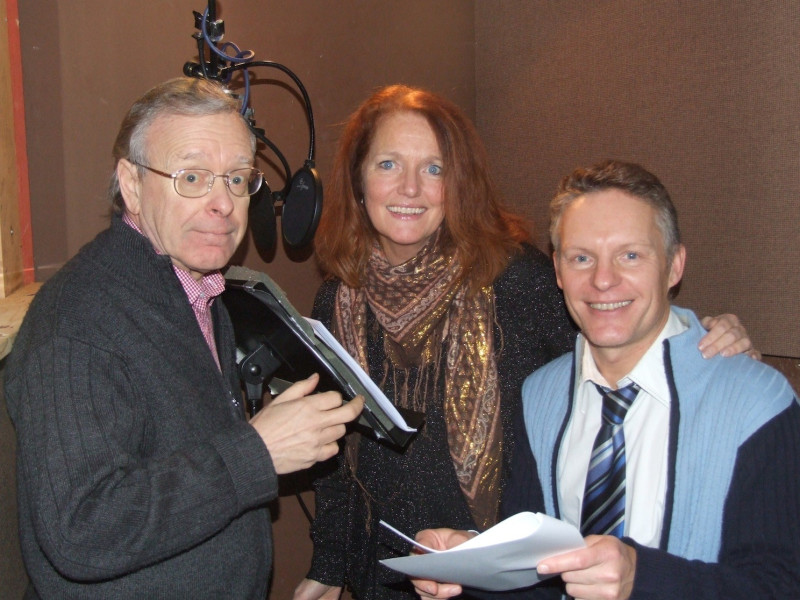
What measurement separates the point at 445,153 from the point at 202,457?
1.10 m

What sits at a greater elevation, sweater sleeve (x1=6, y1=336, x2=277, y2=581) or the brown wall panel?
the brown wall panel

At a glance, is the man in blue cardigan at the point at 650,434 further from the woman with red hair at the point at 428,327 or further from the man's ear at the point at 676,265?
the woman with red hair at the point at 428,327

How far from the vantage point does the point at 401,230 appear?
1.92m

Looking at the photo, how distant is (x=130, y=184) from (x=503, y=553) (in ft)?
3.16

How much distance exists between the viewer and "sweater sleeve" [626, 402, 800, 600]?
1.21 m

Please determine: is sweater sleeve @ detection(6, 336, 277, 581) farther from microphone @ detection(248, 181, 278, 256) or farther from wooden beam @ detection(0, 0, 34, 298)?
microphone @ detection(248, 181, 278, 256)

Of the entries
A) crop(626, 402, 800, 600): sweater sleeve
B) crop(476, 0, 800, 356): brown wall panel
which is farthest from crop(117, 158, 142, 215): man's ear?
crop(476, 0, 800, 356): brown wall panel

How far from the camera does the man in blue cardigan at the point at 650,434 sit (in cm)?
121

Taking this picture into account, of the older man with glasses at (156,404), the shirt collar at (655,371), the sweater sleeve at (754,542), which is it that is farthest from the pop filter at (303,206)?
the sweater sleeve at (754,542)

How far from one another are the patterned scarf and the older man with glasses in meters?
0.50

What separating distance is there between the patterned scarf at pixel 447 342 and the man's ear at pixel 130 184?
0.74 metres

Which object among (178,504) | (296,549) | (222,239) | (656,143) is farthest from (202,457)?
(656,143)

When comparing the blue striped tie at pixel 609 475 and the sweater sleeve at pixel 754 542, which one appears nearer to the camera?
the sweater sleeve at pixel 754 542

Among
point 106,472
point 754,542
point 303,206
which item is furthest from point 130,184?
point 754,542
